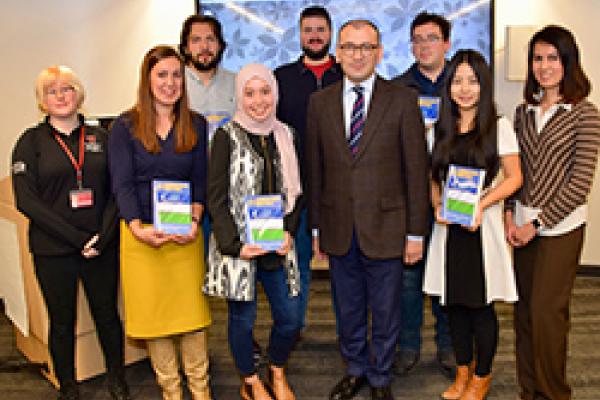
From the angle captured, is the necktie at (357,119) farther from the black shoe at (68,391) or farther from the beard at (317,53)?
the black shoe at (68,391)

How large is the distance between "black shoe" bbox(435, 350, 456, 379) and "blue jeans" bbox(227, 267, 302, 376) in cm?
94

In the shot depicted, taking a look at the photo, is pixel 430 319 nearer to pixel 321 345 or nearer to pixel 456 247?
pixel 321 345

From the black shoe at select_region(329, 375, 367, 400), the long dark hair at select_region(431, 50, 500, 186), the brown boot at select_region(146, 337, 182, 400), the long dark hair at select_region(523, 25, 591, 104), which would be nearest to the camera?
the long dark hair at select_region(523, 25, 591, 104)

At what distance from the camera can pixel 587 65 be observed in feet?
16.1

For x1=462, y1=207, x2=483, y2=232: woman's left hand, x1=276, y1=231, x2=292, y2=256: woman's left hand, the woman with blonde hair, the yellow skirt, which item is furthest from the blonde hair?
x1=462, y1=207, x2=483, y2=232: woman's left hand

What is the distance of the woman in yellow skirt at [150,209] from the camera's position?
8.76 feet

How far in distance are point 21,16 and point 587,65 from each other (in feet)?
15.0

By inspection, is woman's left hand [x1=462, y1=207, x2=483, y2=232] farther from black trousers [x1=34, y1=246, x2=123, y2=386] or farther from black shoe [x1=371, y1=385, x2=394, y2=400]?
black trousers [x1=34, y1=246, x2=123, y2=386]

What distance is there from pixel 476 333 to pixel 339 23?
3.04 m

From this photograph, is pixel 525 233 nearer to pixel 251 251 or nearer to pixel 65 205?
pixel 251 251

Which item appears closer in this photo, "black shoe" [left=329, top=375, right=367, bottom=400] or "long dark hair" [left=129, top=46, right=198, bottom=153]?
"long dark hair" [left=129, top=46, right=198, bottom=153]

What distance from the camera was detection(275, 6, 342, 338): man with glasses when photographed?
3461 millimetres

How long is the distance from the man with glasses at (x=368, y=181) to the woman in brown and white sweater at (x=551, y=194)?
45 cm

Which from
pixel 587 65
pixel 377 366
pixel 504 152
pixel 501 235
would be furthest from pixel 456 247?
pixel 587 65
